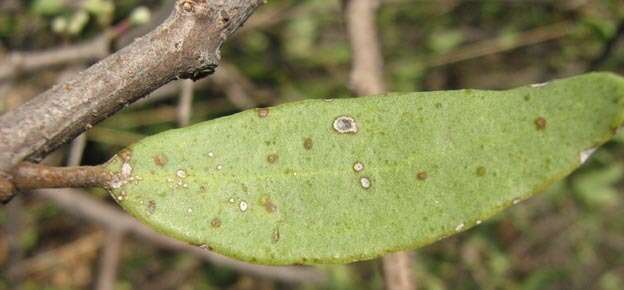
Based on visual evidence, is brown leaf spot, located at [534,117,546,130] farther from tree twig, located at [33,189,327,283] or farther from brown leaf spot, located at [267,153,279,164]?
tree twig, located at [33,189,327,283]

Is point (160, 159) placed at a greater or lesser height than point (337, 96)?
lesser

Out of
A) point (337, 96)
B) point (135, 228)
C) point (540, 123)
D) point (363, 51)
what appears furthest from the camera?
point (337, 96)

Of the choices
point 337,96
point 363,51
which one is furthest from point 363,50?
point 337,96

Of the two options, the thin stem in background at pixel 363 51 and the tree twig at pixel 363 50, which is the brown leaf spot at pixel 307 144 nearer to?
the thin stem in background at pixel 363 51

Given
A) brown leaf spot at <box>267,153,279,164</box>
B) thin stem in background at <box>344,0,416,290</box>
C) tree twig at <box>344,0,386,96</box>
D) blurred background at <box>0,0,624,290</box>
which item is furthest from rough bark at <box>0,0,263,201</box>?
blurred background at <box>0,0,624,290</box>

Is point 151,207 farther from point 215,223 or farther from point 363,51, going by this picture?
point 363,51

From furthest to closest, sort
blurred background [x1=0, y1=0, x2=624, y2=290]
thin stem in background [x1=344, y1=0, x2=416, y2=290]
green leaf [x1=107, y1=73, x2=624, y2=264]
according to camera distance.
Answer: blurred background [x1=0, y1=0, x2=624, y2=290], thin stem in background [x1=344, y1=0, x2=416, y2=290], green leaf [x1=107, y1=73, x2=624, y2=264]
